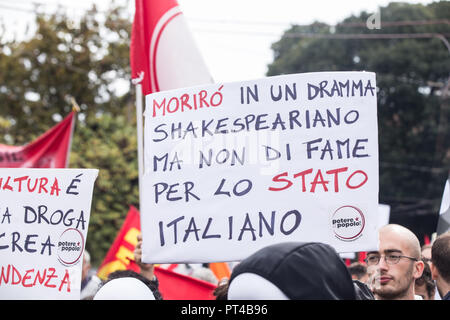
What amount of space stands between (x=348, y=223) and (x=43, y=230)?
58.0 inches

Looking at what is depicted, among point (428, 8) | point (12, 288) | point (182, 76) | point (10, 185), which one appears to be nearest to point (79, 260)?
point (12, 288)

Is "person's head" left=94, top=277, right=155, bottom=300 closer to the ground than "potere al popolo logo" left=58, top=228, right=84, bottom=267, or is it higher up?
closer to the ground

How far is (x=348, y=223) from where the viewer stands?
2.88 m

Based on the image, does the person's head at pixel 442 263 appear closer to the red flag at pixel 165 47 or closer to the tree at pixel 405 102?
the red flag at pixel 165 47

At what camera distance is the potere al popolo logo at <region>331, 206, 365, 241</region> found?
9.34 feet

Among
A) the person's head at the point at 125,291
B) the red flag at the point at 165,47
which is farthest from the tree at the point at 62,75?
the person's head at the point at 125,291

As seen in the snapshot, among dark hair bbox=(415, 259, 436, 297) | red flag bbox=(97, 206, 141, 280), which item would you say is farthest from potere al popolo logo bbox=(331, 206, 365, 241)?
red flag bbox=(97, 206, 141, 280)

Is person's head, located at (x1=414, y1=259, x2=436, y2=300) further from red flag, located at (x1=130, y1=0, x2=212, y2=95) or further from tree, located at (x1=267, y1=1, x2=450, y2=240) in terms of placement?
tree, located at (x1=267, y1=1, x2=450, y2=240)

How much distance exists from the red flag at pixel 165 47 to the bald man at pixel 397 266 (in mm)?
2032

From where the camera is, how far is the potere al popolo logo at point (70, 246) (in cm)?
310

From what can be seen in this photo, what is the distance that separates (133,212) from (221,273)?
3.79 ft

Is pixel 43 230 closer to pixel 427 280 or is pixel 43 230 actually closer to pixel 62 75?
pixel 427 280

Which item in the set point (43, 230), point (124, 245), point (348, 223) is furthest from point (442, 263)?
point (124, 245)

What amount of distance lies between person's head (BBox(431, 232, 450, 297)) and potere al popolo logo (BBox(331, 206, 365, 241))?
714mm
